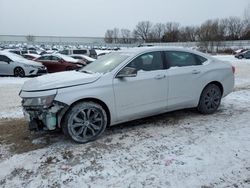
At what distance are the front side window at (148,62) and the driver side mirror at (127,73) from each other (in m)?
0.18

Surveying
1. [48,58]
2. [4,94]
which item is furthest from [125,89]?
[48,58]

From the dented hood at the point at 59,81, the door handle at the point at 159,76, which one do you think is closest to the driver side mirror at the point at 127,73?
the dented hood at the point at 59,81

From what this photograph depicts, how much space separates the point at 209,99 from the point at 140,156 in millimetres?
2689

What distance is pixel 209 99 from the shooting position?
20.0ft

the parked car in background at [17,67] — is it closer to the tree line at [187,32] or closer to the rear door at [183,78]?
the rear door at [183,78]

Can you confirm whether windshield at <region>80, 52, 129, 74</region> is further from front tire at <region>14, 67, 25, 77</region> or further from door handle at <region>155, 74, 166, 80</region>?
front tire at <region>14, 67, 25, 77</region>

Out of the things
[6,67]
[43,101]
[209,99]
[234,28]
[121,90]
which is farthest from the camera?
[234,28]

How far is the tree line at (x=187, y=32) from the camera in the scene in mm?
80000

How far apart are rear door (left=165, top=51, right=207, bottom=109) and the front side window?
20 cm

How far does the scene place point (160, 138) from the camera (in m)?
4.74

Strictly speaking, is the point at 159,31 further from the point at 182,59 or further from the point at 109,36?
the point at 182,59

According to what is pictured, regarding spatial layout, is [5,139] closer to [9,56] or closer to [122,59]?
[122,59]

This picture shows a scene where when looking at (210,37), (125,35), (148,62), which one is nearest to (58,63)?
(148,62)

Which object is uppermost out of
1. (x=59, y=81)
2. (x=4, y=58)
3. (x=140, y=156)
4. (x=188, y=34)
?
(x=188, y=34)
